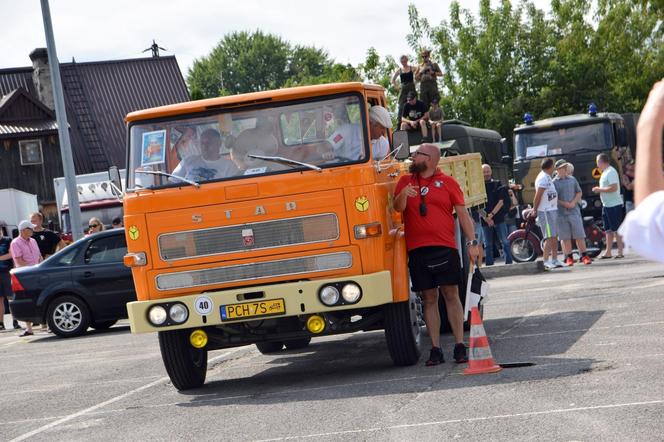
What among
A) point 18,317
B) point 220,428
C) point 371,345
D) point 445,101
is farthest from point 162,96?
point 220,428

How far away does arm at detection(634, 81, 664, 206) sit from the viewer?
2.39 m

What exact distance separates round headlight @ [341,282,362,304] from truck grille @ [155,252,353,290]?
0.20 meters

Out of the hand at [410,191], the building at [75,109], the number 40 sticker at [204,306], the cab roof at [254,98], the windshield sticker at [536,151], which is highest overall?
the building at [75,109]

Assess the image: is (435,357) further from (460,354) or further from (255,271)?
(255,271)

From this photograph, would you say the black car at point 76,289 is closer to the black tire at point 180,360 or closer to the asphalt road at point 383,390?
the asphalt road at point 383,390

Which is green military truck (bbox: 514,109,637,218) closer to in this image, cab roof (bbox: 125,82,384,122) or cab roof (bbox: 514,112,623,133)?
cab roof (bbox: 514,112,623,133)

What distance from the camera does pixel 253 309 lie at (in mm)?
9977

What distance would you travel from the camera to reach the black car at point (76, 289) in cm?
1920

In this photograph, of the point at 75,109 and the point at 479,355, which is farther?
the point at 75,109

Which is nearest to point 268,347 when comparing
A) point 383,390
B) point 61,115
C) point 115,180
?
point 115,180

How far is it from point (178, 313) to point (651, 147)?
7.95 meters

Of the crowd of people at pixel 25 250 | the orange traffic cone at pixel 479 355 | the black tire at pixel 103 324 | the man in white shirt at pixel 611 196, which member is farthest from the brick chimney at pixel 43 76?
the orange traffic cone at pixel 479 355

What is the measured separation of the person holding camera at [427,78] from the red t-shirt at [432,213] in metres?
11.6

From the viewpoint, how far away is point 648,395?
7.91 meters
